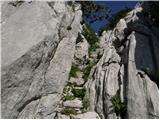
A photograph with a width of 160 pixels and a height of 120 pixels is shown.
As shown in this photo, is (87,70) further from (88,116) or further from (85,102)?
(88,116)

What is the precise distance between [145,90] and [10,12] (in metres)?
10.9

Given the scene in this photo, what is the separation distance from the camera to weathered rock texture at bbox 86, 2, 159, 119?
20.2 meters

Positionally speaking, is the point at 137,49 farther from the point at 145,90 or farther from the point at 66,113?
the point at 66,113

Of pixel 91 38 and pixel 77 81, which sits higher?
pixel 91 38

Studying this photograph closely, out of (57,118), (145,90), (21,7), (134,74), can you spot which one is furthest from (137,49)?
(21,7)

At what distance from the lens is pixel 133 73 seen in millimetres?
21609

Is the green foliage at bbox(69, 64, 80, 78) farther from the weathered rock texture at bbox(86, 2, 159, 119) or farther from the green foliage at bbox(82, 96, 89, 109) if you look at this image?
the green foliage at bbox(82, 96, 89, 109)

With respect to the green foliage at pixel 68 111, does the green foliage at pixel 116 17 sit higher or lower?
higher

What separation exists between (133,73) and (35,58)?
680 cm

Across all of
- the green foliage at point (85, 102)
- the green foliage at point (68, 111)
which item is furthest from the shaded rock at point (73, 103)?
the green foliage at point (68, 111)

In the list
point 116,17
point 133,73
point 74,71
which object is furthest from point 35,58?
point 116,17

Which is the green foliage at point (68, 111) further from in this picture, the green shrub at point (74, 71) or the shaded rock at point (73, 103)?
the green shrub at point (74, 71)

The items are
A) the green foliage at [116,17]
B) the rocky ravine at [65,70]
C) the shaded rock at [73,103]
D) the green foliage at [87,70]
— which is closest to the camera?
the rocky ravine at [65,70]

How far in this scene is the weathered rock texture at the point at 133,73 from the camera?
66.3ft
